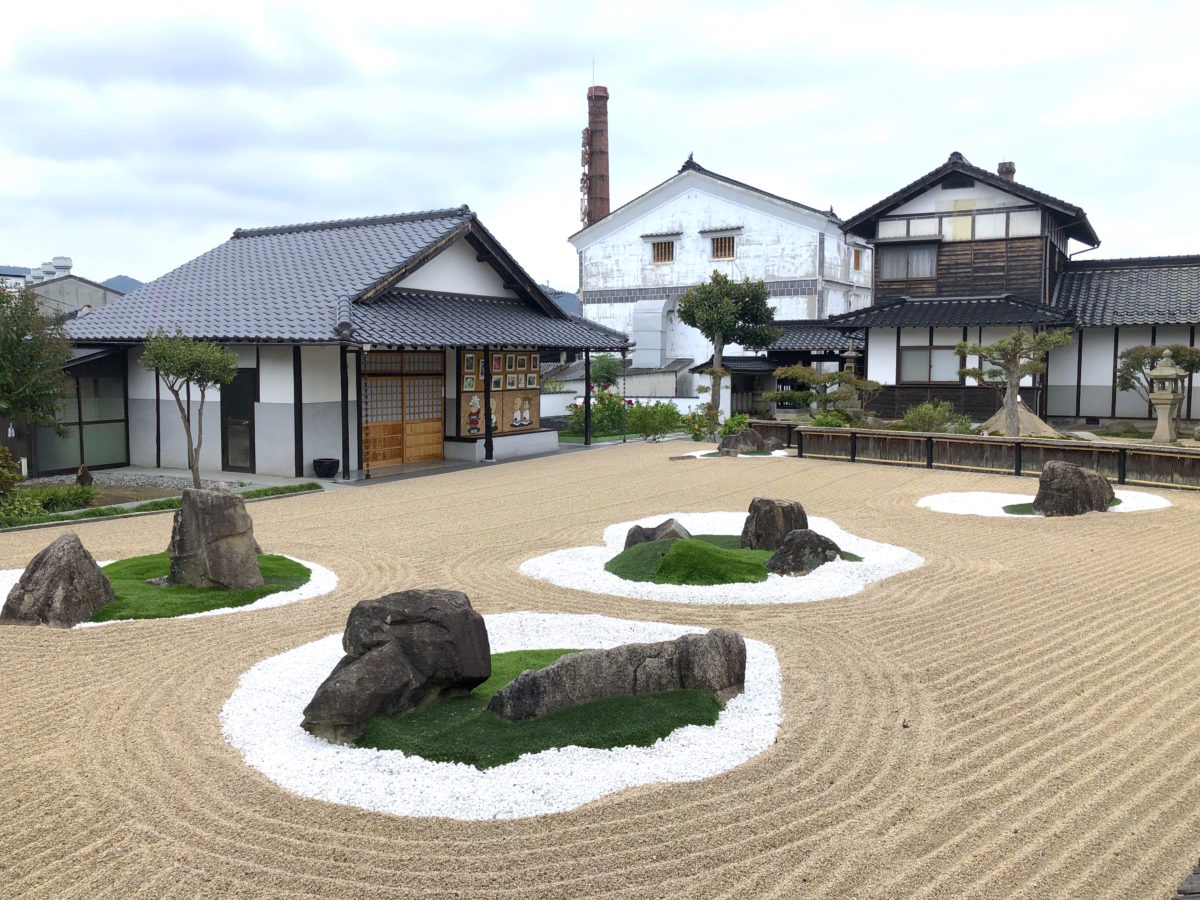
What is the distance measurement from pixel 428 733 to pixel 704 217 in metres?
37.3

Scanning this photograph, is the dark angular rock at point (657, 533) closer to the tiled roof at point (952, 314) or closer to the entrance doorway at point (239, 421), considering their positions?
the entrance doorway at point (239, 421)

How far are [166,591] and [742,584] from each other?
18.6 ft

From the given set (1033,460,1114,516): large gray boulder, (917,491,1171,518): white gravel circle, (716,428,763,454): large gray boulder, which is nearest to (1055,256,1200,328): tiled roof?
(716,428,763,454): large gray boulder

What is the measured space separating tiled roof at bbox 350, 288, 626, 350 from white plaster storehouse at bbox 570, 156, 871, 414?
14.3 metres

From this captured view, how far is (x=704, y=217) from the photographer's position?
4144 centimetres

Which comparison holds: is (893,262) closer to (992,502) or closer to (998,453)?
(998,453)

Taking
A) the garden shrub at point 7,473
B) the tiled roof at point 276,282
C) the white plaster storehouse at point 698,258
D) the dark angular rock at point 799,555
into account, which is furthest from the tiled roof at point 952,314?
the garden shrub at point 7,473

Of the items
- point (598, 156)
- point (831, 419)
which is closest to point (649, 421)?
point (831, 419)

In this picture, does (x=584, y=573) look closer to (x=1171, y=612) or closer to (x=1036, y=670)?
(x=1036, y=670)

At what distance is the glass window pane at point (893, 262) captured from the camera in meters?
30.2

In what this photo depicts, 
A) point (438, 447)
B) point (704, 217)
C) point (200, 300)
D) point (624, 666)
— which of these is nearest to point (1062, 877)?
point (624, 666)

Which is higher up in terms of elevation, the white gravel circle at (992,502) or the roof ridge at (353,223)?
the roof ridge at (353,223)

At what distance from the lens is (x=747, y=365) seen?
3453 centimetres

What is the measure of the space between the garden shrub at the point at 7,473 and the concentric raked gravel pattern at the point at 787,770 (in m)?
6.56
